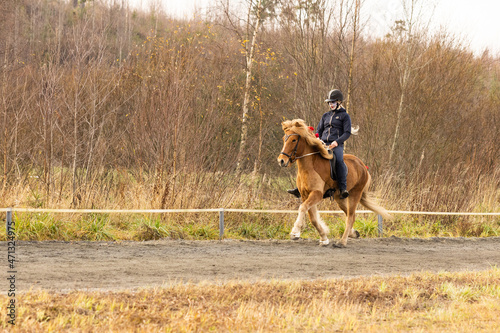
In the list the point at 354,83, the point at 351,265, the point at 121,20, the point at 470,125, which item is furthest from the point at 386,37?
the point at 121,20

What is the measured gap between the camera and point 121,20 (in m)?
53.6

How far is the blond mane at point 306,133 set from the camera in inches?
366

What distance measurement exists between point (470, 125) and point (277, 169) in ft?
22.9

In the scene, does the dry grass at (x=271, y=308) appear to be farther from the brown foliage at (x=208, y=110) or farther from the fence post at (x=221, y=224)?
the brown foliage at (x=208, y=110)

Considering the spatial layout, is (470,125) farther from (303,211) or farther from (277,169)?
Result: (303,211)

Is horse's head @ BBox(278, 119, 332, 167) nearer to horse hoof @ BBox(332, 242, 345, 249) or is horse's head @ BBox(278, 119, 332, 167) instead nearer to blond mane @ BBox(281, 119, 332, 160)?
blond mane @ BBox(281, 119, 332, 160)

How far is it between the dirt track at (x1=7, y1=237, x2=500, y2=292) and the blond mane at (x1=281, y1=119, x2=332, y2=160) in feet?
5.57

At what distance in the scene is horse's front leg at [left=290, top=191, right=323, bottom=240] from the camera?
354 inches

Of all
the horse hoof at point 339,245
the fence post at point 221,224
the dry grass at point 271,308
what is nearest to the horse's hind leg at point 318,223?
the horse hoof at point 339,245

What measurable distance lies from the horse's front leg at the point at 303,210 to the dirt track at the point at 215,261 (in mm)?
327

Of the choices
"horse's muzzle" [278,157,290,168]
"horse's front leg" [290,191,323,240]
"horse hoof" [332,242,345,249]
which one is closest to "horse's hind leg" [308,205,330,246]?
"horse hoof" [332,242,345,249]

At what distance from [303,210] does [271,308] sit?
13.1ft

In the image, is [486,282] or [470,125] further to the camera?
[470,125]

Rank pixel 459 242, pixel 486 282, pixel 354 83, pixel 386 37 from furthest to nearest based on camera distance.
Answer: pixel 386 37 → pixel 354 83 → pixel 459 242 → pixel 486 282
